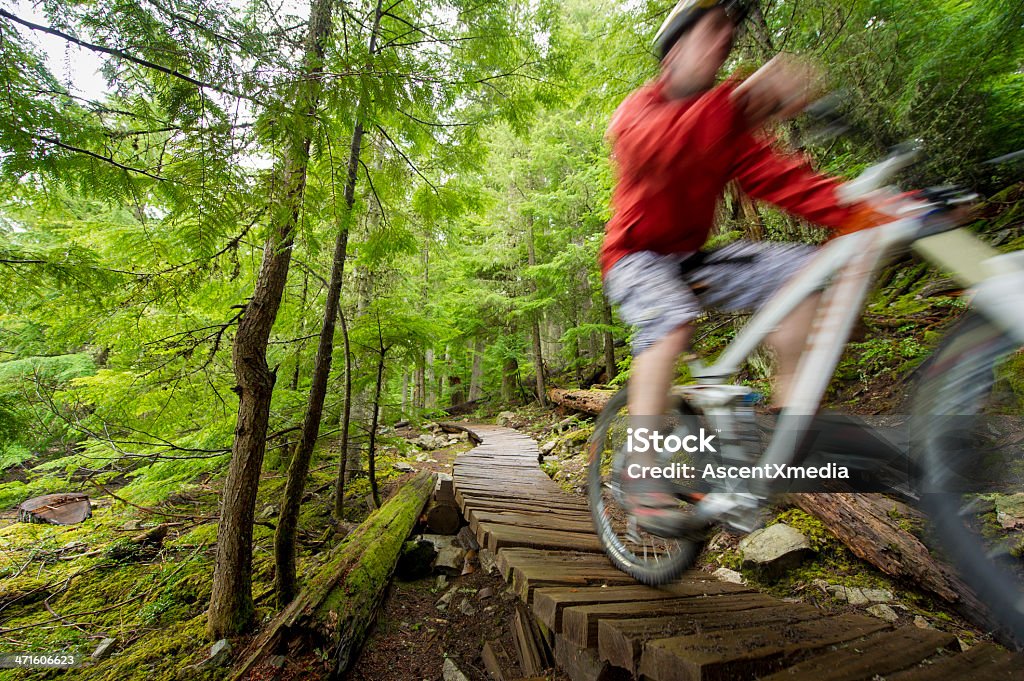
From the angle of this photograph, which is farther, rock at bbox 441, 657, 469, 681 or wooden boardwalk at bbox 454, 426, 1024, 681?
rock at bbox 441, 657, 469, 681

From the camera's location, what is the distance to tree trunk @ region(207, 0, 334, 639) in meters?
3.62

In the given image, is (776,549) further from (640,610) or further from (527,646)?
(527,646)

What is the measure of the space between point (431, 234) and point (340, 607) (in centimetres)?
461

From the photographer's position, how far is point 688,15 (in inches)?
63.7

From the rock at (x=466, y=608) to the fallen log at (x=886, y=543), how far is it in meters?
3.23

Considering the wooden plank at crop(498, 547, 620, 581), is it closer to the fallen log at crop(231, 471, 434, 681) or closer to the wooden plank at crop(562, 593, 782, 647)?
the wooden plank at crop(562, 593, 782, 647)

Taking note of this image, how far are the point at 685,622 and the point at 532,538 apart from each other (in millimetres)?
1347

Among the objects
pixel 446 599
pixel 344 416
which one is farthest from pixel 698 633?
pixel 344 416

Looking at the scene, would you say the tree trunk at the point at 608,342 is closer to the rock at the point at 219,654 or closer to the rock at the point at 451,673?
the rock at the point at 451,673

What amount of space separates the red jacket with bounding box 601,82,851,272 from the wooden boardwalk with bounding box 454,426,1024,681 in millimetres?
1568

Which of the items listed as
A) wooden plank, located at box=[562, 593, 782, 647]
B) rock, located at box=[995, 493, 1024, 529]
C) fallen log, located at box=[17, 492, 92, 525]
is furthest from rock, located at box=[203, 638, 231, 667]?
fallen log, located at box=[17, 492, 92, 525]

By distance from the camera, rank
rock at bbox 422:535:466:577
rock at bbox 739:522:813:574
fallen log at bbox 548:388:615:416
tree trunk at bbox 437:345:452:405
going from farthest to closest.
Result: tree trunk at bbox 437:345:452:405, fallen log at bbox 548:388:615:416, rock at bbox 422:535:466:577, rock at bbox 739:522:813:574

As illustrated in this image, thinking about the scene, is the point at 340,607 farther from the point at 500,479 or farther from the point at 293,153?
the point at 293,153

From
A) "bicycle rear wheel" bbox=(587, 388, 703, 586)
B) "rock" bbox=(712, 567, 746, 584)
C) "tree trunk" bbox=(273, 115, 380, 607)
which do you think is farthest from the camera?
"tree trunk" bbox=(273, 115, 380, 607)
